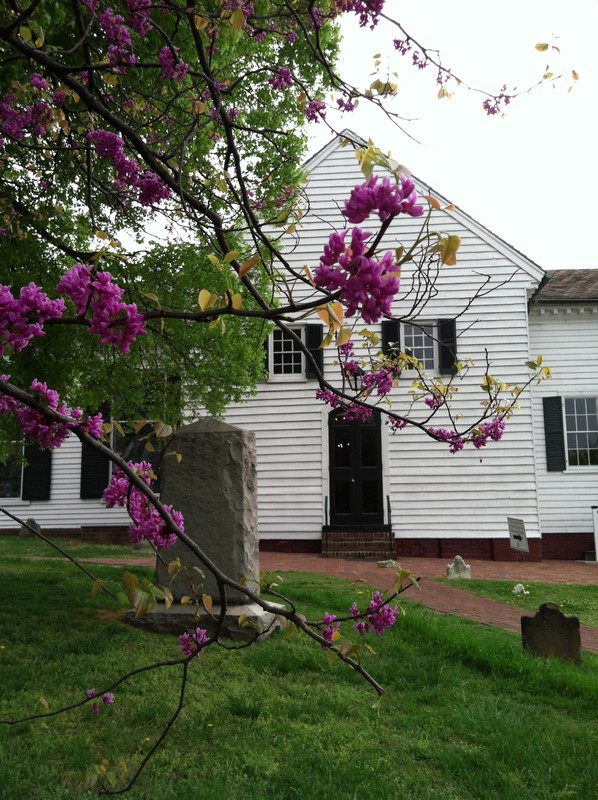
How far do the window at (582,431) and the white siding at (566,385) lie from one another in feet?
0.92

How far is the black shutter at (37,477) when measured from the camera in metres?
16.5

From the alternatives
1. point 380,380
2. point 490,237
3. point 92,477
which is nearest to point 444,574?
point 490,237

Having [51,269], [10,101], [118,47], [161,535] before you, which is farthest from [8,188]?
[161,535]

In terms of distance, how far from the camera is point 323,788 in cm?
329

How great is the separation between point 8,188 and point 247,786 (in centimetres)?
603

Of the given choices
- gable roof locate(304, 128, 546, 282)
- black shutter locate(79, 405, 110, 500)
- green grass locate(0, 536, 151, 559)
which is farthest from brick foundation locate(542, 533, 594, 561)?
black shutter locate(79, 405, 110, 500)

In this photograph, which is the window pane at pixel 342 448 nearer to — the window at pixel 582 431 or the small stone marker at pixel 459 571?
the small stone marker at pixel 459 571

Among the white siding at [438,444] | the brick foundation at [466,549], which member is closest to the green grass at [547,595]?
the brick foundation at [466,549]

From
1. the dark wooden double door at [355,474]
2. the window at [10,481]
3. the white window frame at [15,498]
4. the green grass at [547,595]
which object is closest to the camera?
the green grass at [547,595]

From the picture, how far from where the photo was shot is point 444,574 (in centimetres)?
1167

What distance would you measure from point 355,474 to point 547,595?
6.02m

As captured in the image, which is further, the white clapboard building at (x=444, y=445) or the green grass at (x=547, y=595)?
the white clapboard building at (x=444, y=445)

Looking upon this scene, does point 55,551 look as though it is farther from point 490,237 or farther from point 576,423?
point 576,423

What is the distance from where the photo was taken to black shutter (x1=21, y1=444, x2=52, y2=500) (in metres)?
16.5
